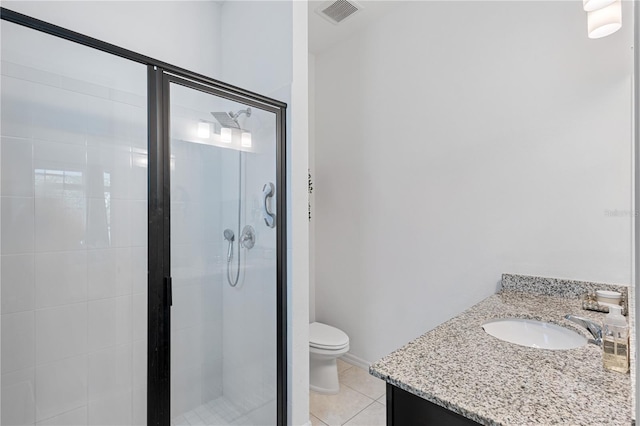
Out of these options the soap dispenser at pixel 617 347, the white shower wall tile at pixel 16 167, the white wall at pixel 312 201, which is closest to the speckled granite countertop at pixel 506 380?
the soap dispenser at pixel 617 347

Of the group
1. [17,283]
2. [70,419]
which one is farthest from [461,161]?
[70,419]

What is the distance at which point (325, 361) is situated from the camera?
221 centimetres

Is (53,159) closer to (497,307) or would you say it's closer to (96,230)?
(96,230)

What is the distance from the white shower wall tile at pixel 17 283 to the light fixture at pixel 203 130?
966mm

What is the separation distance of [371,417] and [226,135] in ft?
6.13

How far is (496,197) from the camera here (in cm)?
186

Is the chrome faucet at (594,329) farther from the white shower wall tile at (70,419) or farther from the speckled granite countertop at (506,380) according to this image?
the white shower wall tile at (70,419)

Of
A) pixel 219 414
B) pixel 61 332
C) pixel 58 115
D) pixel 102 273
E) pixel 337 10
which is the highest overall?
pixel 337 10

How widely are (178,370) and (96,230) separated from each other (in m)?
0.84

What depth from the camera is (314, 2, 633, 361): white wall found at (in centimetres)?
155

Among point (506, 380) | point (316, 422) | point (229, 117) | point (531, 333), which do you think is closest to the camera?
point (506, 380)

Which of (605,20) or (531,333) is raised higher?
(605,20)

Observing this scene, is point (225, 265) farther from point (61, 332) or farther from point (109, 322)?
point (61, 332)

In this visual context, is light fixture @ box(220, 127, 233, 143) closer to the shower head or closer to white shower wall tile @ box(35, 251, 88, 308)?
the shower head
